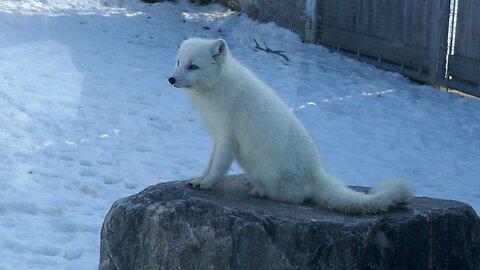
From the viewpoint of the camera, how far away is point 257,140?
421cm

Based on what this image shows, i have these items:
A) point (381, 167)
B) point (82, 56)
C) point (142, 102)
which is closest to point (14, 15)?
point (82, 56)

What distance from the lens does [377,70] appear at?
34.8ft

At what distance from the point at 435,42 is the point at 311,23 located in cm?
234

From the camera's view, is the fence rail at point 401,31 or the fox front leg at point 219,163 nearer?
the fox front leg at point 219,163

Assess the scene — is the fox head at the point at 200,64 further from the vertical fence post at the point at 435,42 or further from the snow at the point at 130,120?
the vertical fence post at the point at 435,42

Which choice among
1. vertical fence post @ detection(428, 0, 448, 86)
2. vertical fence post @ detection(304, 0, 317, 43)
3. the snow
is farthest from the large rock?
vertical fence post @ detection(304, 0, 317, 43)

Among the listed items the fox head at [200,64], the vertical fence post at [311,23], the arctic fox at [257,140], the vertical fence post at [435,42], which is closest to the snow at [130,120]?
the vertical fence post at [311,23]

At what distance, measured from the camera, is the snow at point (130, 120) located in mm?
5832

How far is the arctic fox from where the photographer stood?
4207 mm

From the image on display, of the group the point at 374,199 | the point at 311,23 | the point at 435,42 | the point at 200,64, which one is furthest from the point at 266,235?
the point at 311,23

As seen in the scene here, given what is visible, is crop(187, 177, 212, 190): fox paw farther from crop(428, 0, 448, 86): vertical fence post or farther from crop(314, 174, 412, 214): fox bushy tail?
crop(428, 0, 448, 86): vertical fence post

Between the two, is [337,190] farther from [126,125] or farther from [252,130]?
[126,125]

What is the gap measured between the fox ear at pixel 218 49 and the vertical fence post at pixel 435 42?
604 cm

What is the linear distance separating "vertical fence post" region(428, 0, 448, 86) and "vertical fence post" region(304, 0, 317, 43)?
7.12 feet
